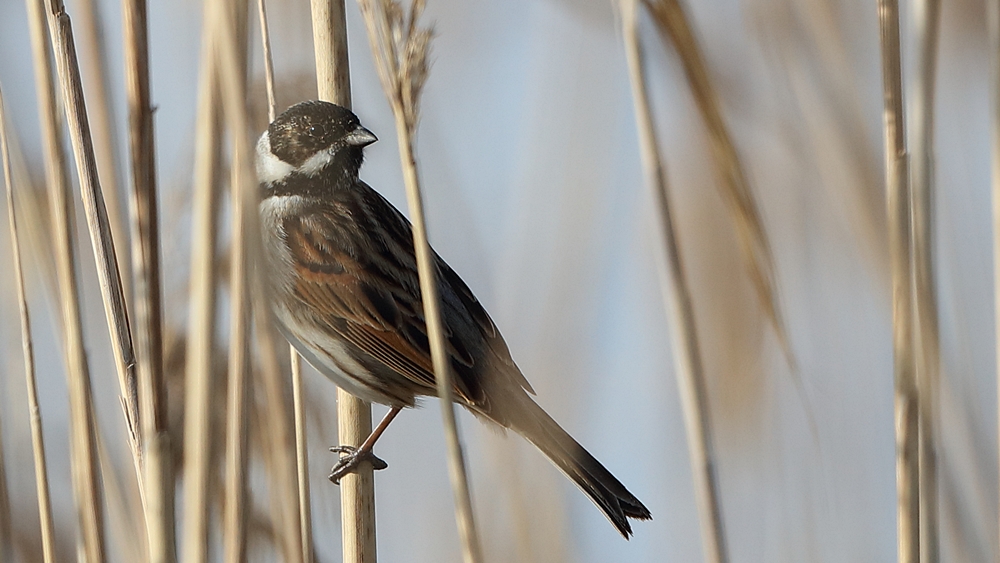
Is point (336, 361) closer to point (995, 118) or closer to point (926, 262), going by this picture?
point (926, 262)

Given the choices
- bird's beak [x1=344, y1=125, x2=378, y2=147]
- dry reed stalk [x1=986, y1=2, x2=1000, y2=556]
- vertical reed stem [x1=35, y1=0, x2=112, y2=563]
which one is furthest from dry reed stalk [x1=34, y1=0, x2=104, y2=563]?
dry reed stalk [x1=986, y1=2, x2=1000, y2=556]

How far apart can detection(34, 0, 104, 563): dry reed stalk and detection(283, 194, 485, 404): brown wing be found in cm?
99

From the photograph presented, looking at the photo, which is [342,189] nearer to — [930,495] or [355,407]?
[355,407]

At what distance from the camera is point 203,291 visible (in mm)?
1577

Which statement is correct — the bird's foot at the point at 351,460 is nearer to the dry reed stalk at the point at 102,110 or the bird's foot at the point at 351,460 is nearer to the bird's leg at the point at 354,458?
the bird's leg at the point at 354,458

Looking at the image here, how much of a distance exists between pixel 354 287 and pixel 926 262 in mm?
1671

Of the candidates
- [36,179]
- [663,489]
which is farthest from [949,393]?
[36,179]

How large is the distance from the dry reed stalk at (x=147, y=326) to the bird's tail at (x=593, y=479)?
1.03 m

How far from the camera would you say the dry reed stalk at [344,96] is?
230cm

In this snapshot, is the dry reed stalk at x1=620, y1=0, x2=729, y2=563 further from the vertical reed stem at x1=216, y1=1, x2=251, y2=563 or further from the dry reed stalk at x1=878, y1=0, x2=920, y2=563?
the vertical reed stem at x1=216, y1=1, x2=251, y2=563

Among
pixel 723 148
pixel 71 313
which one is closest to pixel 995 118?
pixel 723 148

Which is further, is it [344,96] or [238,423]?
[344,96]

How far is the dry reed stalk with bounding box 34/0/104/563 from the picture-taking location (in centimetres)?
202

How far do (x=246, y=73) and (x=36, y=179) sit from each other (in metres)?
1.68
